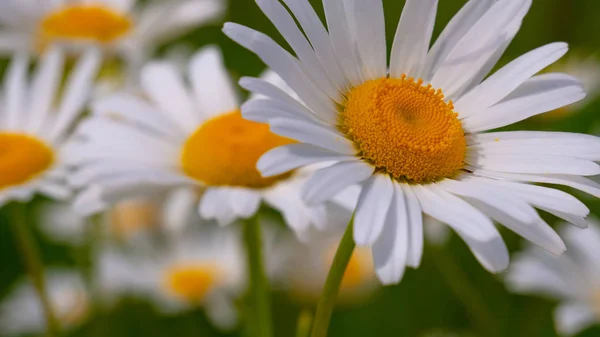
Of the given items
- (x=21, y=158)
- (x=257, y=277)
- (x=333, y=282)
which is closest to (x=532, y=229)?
(x=333, y=282)

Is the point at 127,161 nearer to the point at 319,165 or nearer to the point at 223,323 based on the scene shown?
the point at 319,165

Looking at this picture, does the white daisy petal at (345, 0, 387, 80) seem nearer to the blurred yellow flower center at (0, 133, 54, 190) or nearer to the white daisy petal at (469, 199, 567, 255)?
the white daisy petal at (469, 199, 567, 255)

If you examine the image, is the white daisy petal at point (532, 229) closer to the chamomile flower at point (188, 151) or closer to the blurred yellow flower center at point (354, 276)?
the chamomile flower at point (188, 151)

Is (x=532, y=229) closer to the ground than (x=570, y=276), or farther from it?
farther from it

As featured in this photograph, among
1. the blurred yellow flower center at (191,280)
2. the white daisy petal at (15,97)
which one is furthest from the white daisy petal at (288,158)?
the blurred yellow flower center at (191,280)

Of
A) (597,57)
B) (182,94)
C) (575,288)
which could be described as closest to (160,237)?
(182,94)

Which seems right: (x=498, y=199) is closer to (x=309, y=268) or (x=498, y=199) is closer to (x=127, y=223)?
(x=309, y=268)

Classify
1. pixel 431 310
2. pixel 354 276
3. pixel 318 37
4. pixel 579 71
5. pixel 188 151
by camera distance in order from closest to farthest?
pixel 318 37
pixel 188 151
pixel 431 310
pixel 354 276
pixel 579 71
